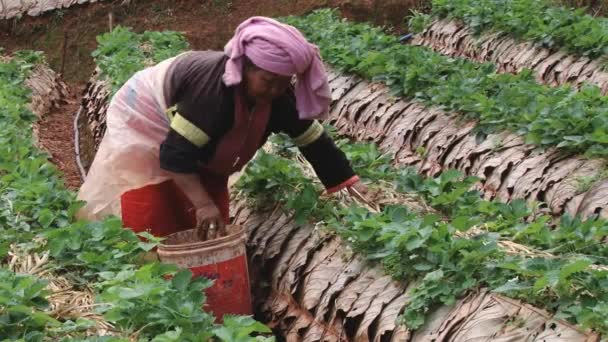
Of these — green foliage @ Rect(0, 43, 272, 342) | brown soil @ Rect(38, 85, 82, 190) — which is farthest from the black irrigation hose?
green foliage @ Rect(0, 43, 272, 342)

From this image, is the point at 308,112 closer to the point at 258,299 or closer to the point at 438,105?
the point at 258,299

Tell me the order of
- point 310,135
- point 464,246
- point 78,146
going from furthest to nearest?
1. point 78,146
2. point 310,135
3. point 464,246

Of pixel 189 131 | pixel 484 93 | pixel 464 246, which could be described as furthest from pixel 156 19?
pixel 464 246

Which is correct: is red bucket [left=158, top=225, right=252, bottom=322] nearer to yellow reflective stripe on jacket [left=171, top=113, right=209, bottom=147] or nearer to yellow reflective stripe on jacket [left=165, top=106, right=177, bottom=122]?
yellow reflective stripe on jacket [left=171, top=113, right=209, bottom=147]

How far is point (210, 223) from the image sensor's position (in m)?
4.80

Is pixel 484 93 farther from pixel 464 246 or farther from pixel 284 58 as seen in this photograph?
pixel 464 246

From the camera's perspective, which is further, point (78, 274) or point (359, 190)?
point (359, 190)

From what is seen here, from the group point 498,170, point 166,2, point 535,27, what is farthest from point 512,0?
point 166,2

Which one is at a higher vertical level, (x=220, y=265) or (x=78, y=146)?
(x=220, y=265)

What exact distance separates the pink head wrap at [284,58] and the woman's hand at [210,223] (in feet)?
2.14

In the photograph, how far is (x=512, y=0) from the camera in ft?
35.9

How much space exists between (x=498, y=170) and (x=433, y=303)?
2.59 meters

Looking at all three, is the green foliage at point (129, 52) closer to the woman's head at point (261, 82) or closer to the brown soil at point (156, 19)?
the brown soil at point (156, 19)

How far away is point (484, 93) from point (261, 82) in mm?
2955
